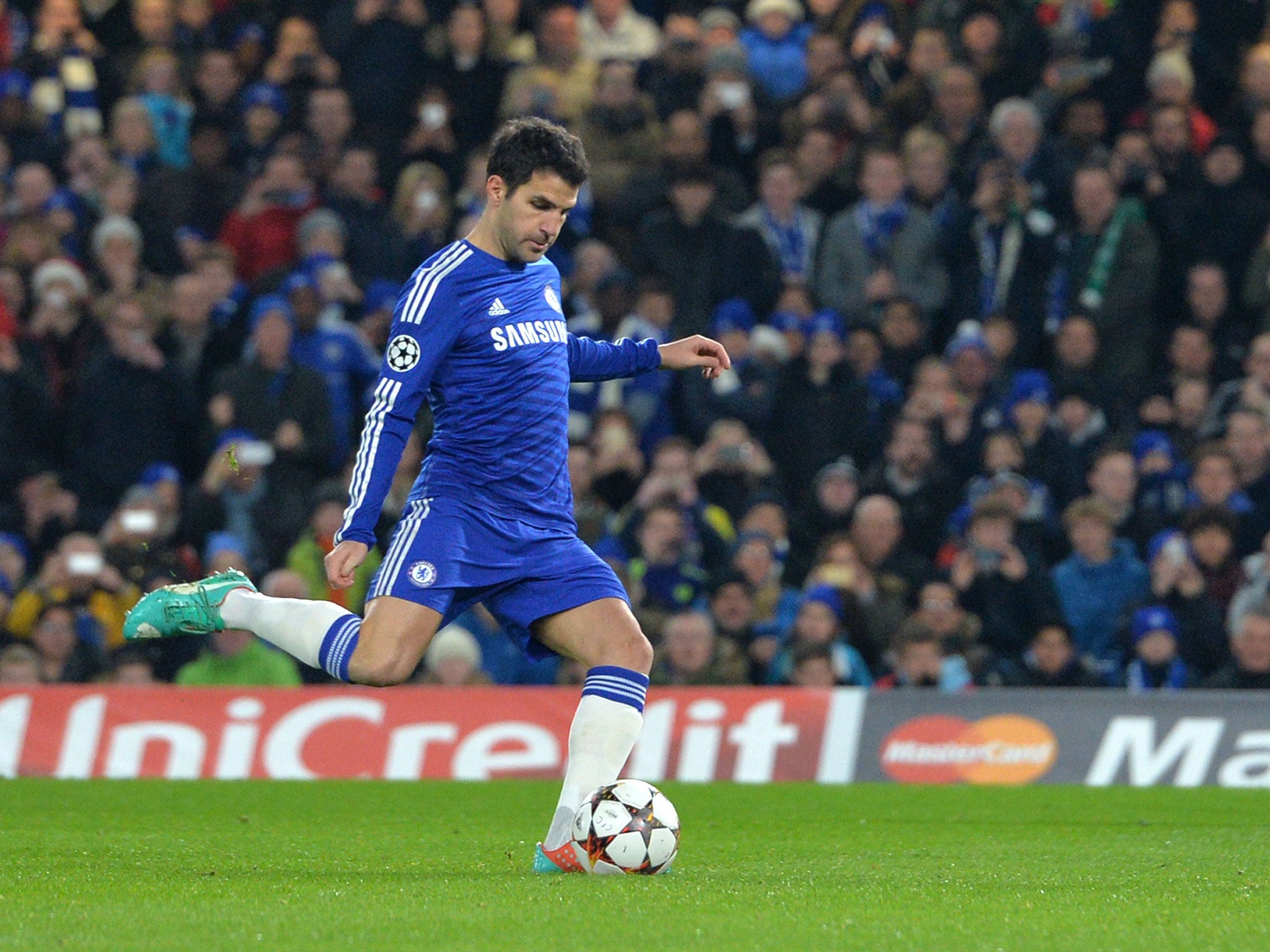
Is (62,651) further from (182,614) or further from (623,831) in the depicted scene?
(623,831)

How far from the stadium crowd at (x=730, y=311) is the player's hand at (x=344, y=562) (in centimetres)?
603

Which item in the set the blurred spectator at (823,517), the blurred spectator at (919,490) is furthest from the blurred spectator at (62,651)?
the blurred spectator at (919,490)

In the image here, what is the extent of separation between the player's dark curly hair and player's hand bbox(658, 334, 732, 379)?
0.83 meters

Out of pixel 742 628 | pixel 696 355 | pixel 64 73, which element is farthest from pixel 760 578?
pixel 64 73

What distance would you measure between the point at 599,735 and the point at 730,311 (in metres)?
8.13

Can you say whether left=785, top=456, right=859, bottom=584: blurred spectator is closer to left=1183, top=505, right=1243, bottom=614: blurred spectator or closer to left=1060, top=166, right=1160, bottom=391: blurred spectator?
Result: left=1183, top=505, right=1243, bottom=614: blurred spectator

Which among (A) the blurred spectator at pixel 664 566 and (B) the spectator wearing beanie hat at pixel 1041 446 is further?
(B) the spectator wearing beanie hat at pixel 1041 446

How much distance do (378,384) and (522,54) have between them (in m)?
10.7

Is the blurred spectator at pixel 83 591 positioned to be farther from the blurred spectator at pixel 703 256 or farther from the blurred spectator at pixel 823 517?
the blurred spectator at pixel 703 256

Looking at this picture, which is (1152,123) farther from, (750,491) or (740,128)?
(750,491)

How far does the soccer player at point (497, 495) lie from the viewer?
23.4 ft

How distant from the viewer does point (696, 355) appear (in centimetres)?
784

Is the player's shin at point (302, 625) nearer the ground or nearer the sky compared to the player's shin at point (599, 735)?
nearer the sky

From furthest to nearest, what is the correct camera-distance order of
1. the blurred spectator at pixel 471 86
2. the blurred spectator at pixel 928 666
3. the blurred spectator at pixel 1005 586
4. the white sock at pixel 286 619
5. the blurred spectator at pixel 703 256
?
the blurred spectator at pixel 471 86 < the blurred spectator at pixel 703 256 < the blurred spectator at pixel 1005 586 < the blurred spectator at pixel 928 666 < the white sock at pixel 286 619
